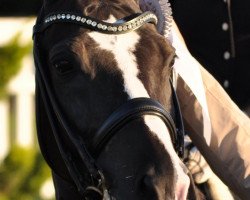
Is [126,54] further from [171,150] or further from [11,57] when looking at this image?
[11,57]

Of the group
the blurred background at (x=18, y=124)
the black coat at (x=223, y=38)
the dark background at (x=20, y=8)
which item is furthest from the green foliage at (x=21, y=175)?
the black coat at (x=223, y=38)

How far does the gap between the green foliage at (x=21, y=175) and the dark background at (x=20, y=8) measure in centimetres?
300

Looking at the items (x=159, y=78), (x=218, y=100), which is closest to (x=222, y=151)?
(x=218, y=100)

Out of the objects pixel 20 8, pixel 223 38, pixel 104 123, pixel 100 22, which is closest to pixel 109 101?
pixel 104 123

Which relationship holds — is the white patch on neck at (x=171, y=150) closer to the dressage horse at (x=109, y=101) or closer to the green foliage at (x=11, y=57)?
the dressage horse at (x=109, y=101)

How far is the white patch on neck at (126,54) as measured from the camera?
3.43 metres

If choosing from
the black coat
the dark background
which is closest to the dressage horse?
the black coat

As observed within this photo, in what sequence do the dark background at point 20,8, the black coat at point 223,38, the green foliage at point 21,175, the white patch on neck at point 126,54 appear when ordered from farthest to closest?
1. the dark background at point 20,8
2. the green foliage at point 21,175
3. the black coat at point 223,38
4. the white patch on neck at point 126,54

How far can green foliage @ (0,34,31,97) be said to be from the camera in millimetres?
8258

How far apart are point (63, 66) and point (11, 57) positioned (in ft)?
15.8

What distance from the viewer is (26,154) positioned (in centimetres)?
815

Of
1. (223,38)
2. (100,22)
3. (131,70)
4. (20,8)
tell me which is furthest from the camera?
(20,8)

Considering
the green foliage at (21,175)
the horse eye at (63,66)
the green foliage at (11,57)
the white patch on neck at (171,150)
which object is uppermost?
the horse eye at (63,66)

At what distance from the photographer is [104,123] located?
3.41m
